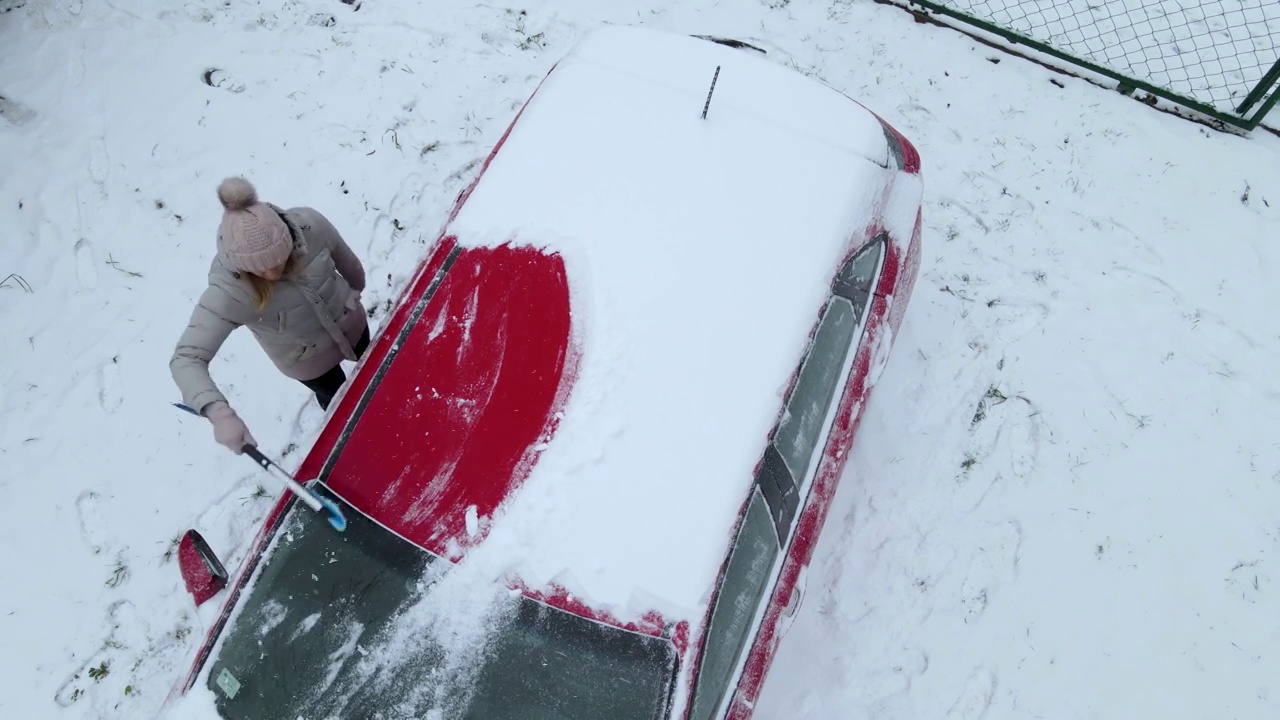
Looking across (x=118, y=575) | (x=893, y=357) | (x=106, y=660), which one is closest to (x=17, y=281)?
(x=118, y=575)

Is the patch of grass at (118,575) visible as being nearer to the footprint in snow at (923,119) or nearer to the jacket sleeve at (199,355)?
the jacket sleeve at (199,355)

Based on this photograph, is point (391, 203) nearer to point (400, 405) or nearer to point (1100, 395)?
point (400, 405)

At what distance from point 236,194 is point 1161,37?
19.6 ft

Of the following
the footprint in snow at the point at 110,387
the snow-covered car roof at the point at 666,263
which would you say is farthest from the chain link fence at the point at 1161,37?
the footprint in snow at the point at 110,387

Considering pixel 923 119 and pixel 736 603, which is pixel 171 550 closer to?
pixel 736 603

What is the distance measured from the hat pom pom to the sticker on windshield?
4.83 feet

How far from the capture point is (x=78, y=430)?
12.3 feet

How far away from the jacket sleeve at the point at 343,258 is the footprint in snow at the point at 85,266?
228 cm

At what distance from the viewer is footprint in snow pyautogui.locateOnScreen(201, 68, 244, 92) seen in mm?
4809

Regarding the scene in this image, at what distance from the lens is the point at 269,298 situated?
2498 millimetres

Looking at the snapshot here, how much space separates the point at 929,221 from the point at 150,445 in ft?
15.2

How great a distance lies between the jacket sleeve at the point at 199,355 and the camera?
2430mm

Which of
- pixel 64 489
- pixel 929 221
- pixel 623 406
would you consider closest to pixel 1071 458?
pixel 929 221

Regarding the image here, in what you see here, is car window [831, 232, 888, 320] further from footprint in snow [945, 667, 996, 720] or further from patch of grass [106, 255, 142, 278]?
patch of grass [106, 255, 142, 278]
